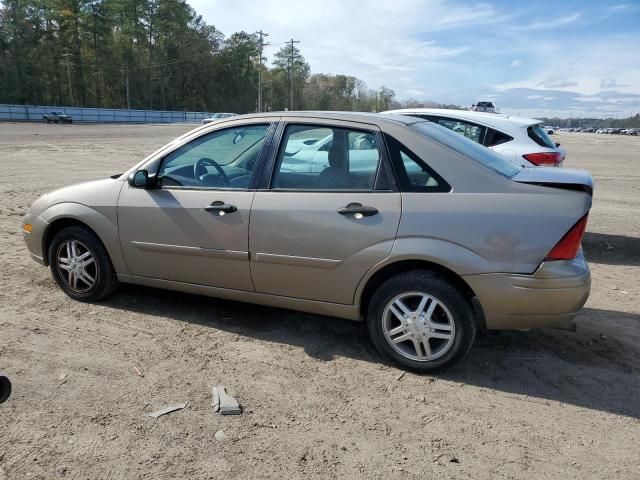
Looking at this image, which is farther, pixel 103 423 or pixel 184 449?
pixel 103 423

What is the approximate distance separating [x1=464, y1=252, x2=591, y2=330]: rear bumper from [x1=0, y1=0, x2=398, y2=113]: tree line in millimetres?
70405

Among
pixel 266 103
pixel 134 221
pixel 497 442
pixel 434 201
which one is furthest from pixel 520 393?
pixel 266 103

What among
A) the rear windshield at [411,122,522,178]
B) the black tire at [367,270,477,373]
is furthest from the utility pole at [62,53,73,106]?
the black tire at [367,270,477,373]

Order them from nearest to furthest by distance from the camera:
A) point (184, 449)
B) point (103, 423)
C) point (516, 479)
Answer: point (516, 479), point (184, 449), point (103, 423)

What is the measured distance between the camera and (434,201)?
346 cm

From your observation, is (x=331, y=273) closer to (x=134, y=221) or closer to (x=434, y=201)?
(x=434, y=201)

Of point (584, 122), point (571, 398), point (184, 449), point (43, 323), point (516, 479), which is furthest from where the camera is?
point (584, 122)

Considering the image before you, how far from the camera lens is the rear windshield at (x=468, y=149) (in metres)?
3.65

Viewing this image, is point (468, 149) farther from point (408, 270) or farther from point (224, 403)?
point (224, 403)

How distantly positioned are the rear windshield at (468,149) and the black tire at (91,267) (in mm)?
2893

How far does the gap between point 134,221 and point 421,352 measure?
→ 2560 mm

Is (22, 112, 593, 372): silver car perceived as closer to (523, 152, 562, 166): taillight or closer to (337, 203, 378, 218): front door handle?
(337, 203, 378, 218): front door handle

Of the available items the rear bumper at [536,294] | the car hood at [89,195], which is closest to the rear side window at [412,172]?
the rear bumper at [536,294]

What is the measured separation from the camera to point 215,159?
4367 millimetres
